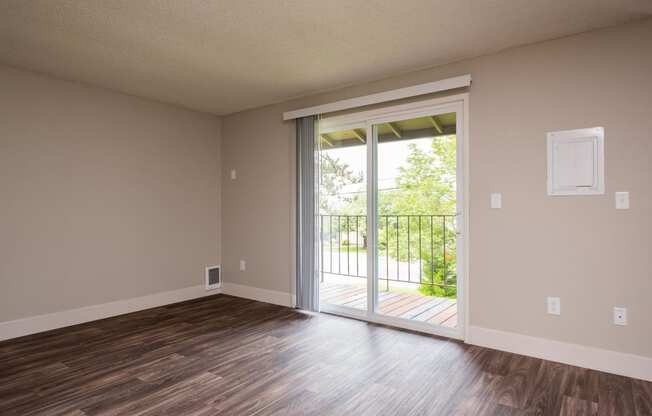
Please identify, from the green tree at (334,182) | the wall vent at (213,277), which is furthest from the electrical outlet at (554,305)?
the wall vent at (213,277)

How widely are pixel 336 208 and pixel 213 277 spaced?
2046 mm

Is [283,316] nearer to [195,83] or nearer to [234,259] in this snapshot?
[234,259]

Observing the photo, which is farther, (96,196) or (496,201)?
(96,196)

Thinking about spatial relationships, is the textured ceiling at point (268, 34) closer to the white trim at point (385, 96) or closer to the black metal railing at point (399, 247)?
the white trim at point (385, 96)

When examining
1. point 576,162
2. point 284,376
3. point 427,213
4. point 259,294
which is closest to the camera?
point 284,376

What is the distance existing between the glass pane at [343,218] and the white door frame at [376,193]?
0.31ft

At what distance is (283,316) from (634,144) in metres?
3.28

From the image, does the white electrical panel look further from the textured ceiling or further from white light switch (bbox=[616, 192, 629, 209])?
the textured ceiling

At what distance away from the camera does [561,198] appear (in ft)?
9.12

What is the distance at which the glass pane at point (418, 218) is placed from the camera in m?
3.43

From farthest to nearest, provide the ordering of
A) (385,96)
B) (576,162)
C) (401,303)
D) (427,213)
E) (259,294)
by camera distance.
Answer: (259,294) < (401,303) < (427,213) < (385,96) < (576,162)

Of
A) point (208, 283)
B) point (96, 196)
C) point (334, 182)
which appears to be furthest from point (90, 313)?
point (334, 182)

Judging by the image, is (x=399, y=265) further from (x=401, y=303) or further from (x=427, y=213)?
(x=427, y=213)

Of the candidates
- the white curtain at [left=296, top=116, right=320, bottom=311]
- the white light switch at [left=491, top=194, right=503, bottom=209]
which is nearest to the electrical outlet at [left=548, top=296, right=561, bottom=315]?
the white light switch at [left=491, top=194, right=503, bottom=209]
